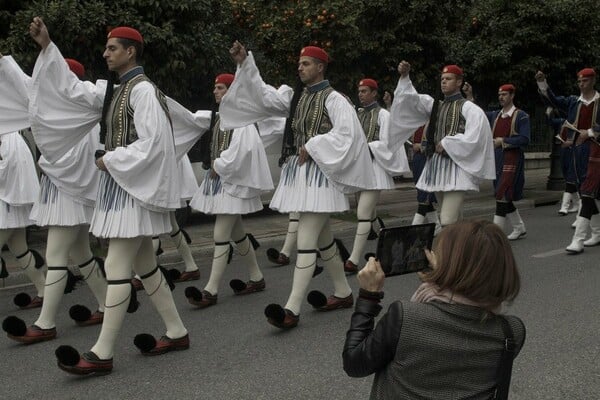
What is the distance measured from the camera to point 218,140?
7070 millimetres

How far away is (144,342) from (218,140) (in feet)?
8.27

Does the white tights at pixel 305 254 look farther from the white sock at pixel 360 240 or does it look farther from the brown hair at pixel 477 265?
the brown hair at pixel 477 265

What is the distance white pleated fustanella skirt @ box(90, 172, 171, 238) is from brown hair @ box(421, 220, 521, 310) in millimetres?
2796

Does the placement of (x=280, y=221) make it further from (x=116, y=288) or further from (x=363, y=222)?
(x=116, y=288)

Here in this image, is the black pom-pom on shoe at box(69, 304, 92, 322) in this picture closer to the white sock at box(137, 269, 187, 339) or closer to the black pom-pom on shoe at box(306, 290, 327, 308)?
the white sock at box(137, 269, 187, 339)

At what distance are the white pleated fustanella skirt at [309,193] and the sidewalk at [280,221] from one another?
342cm

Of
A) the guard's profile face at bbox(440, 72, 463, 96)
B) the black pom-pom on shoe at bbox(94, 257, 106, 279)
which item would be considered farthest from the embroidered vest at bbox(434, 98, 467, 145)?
the black pom-pom on shoe at bbox(94, 257, 106, 279)

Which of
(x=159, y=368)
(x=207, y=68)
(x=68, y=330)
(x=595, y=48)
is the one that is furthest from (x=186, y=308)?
(x=595, y=48)

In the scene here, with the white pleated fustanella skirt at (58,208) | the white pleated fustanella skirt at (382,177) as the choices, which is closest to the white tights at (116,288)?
the white pleated fustanella skirt at (58,208)

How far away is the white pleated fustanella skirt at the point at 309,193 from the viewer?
18.8 ft

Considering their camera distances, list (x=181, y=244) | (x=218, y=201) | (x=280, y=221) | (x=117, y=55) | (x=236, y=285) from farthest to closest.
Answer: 1. (x=280, y=221)
2. (x=181, y=244)
3. (x=236, y=285)
4. (x=218, y=201)
5. (x=117, y=55)

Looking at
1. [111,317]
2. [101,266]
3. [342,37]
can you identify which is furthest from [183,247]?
[342,37]

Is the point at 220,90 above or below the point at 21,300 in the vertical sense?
above

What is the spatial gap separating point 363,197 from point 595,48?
9.21m
